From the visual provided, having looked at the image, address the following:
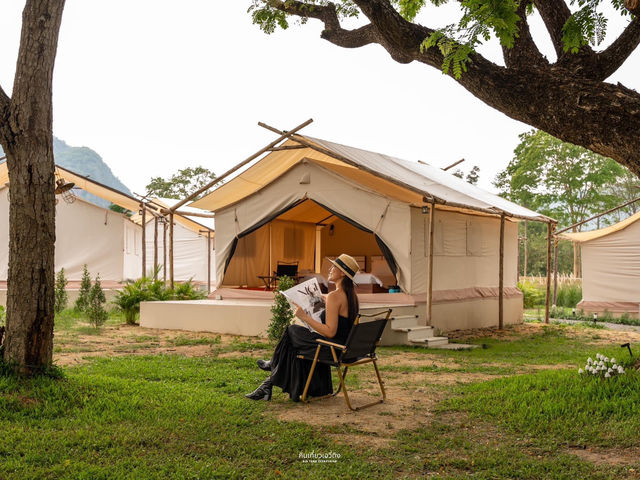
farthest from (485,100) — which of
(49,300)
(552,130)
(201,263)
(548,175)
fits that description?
(548,175)

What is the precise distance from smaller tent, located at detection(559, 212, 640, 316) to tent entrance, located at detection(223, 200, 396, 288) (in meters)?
4.57

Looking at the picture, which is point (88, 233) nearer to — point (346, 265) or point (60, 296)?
point (60, 296)

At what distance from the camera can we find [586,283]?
50.8 feet

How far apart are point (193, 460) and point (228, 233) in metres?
8.62

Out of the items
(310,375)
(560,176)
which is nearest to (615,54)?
(310,375)

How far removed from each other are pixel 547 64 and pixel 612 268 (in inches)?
456

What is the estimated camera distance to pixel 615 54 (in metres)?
4.73

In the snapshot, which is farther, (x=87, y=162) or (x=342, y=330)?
(x=87, y=162)

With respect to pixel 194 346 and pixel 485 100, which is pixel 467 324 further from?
pixel 485 100

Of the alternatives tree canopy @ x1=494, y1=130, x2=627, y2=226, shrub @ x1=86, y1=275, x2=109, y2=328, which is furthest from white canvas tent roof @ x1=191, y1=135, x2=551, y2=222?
tree canopy @ x1=494, y1=130, x2=627, y2=226

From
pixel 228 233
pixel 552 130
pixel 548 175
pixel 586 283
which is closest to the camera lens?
pixel 552 130

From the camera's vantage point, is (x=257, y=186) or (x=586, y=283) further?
(x=586, y=283)

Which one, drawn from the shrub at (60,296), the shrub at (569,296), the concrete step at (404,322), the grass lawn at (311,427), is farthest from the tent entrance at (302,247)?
the grass lawn at (311,427)

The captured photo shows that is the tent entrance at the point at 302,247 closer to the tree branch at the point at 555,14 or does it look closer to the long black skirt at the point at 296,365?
the long black skirt at the point at 296,365
